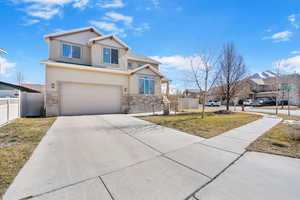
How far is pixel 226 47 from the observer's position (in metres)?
14.8

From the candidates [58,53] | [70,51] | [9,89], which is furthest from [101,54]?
[9,89]

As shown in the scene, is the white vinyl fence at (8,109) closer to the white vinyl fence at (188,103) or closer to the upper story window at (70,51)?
the upper story window at (70,51)

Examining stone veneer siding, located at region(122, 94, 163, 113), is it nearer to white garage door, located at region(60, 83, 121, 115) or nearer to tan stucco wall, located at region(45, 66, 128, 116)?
white garage door, located at region(60, 83, 121, 115)

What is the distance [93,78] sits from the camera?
38.6 feet

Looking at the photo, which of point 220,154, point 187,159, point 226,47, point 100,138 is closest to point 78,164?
point 100,138

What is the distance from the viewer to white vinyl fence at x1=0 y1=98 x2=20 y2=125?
22.5 feet

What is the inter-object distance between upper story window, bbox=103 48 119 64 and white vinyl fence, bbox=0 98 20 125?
7958mm

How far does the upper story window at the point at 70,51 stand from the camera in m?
12.4

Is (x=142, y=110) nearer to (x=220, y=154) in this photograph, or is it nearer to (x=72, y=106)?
(x=72, y=106)

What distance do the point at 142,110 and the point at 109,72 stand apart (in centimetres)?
521

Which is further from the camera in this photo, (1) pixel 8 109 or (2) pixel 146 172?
(1) pixel 8 109

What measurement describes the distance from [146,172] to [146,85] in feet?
39.0

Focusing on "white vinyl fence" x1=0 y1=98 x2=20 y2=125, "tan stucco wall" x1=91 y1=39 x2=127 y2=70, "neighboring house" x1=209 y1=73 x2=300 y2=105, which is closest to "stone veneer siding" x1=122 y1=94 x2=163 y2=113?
"tan stucco wall" x1=91 y1=39 x2=127 y2=70

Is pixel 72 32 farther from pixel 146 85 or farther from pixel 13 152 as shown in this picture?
pixel 13 152
